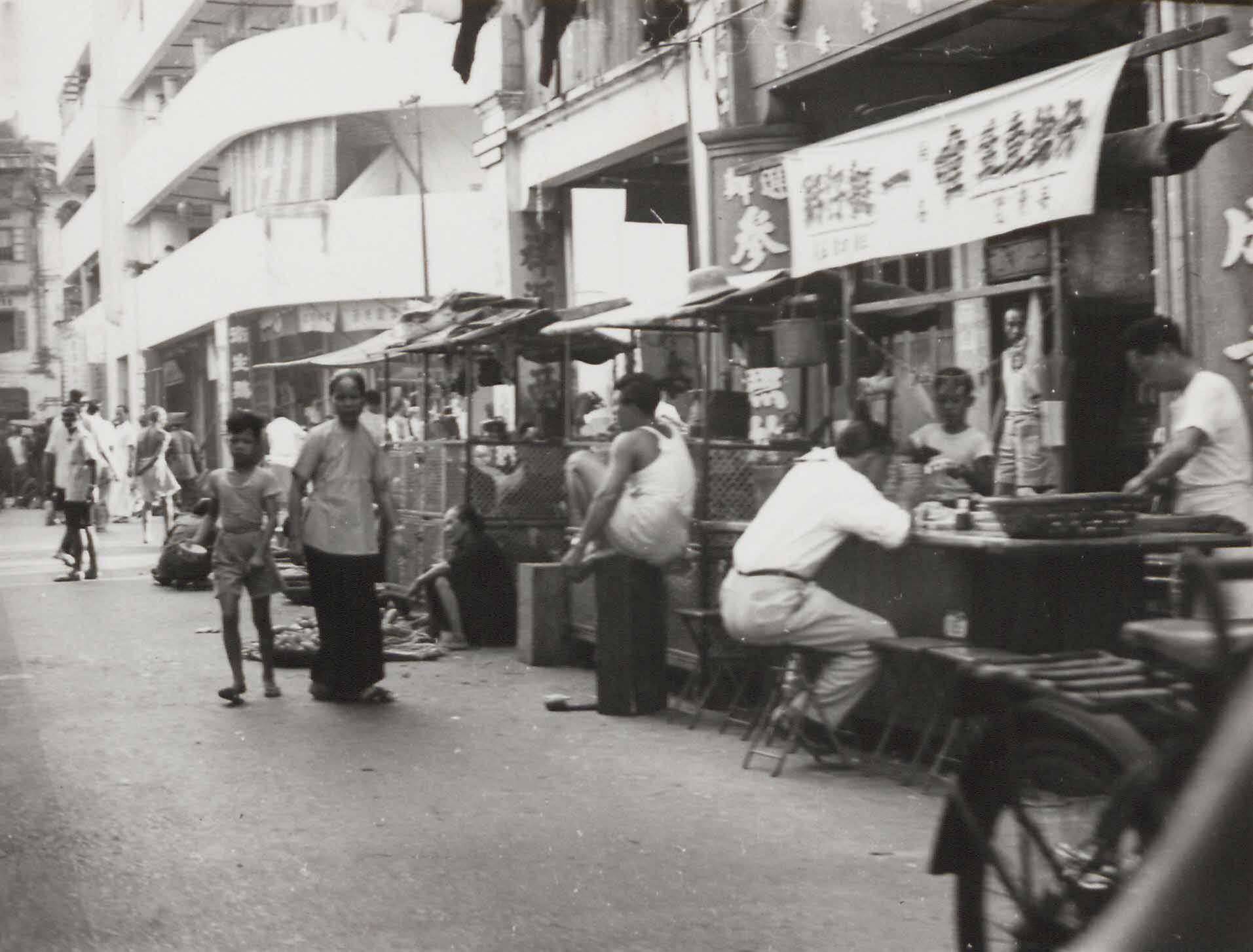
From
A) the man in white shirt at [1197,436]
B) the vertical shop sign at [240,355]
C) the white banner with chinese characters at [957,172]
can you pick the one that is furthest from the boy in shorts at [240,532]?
A: the vertical shop sign at [240,355]

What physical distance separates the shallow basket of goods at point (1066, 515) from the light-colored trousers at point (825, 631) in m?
0.84

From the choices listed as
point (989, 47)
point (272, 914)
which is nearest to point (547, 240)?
point (989, 47)

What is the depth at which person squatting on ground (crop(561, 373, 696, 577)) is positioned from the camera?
9141mm

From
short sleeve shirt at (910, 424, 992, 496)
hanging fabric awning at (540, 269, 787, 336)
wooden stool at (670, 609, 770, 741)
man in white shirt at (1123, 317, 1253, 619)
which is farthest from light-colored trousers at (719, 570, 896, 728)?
hanging fabric awning at (540, 269, 787, 336)

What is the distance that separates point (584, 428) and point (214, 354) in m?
20.3

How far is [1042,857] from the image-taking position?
3.73m

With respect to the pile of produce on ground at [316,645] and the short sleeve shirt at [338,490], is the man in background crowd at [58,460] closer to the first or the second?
the pile of produce on ground at [316,645]

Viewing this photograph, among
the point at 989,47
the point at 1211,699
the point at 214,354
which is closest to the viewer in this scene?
the point at 1211,699

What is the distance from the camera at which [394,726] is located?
8719 millimetres

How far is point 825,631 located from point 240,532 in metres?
3.60

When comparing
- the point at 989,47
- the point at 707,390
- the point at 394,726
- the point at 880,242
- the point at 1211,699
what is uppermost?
the point at 989,47

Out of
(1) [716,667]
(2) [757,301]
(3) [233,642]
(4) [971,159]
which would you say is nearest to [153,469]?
(3) [233,642]

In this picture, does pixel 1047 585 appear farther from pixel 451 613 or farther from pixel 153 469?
pixel 153 469

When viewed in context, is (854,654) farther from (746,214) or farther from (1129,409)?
(746,214)
